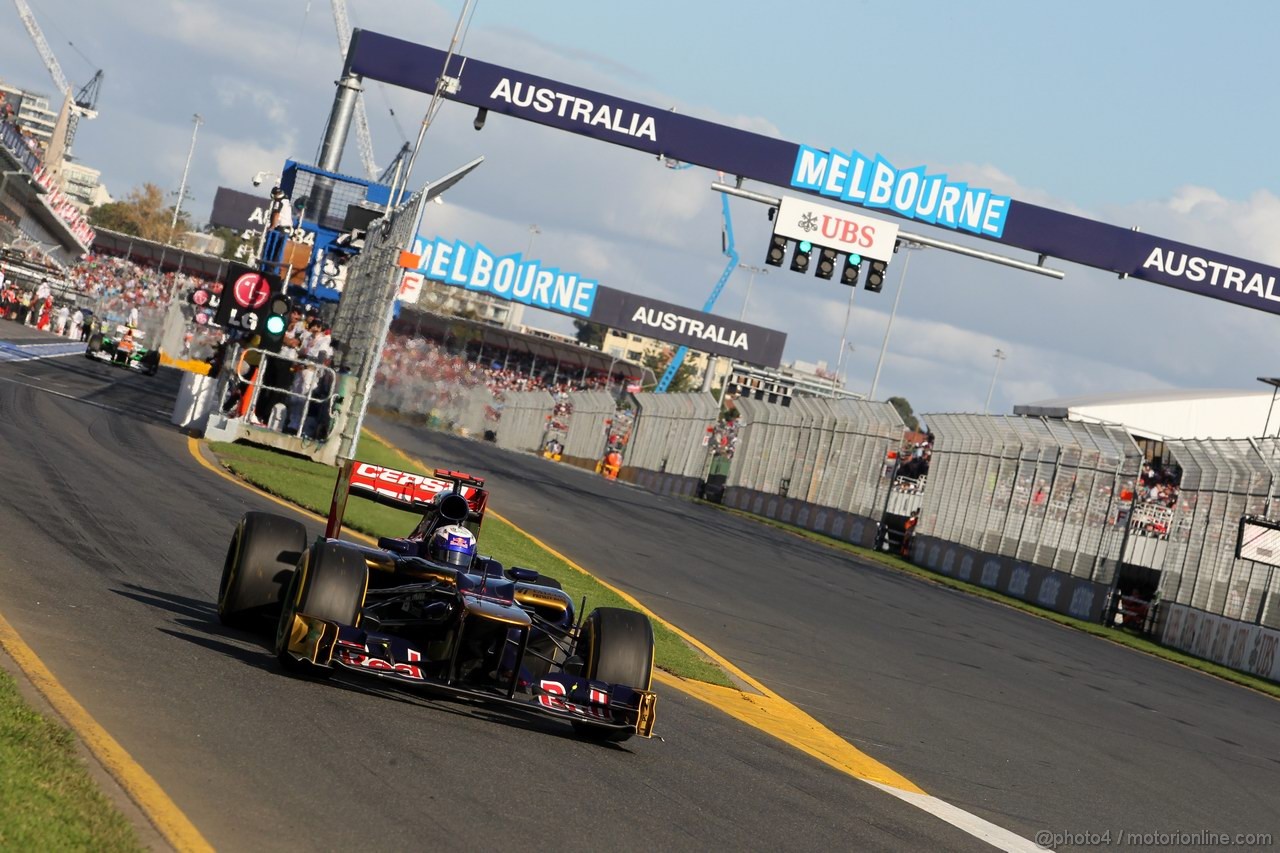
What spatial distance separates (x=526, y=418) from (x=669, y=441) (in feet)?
50.7

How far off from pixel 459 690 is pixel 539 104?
2151cm

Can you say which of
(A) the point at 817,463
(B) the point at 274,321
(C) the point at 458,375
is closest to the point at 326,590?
(B) the point at 274,321

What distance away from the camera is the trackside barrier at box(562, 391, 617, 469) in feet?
220

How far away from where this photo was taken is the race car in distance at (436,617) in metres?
7.02

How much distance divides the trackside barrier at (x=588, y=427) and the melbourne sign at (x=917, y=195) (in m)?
38.4

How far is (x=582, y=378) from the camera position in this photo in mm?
96875

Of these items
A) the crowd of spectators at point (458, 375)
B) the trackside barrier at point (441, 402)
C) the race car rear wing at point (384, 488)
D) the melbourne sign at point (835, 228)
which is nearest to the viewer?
the race car rear wing at point (384, 488)

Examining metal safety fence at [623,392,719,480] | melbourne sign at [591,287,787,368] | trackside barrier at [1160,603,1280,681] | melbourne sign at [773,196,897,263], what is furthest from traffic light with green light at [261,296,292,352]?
melbourne sign at [591,287,787,368]

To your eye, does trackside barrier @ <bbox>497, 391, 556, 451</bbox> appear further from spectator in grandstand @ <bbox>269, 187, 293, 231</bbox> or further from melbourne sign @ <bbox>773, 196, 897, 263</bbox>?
spectator in grandstand @ <bbox>269, 187, 293, 231</bbox>

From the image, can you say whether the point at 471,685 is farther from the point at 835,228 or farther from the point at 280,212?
the point at 835,228

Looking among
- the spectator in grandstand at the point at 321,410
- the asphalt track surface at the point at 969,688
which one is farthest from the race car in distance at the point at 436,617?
the spectator in grandstand at the point at 321,410

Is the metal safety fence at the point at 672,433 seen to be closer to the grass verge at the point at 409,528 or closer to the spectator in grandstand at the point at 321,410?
the spectator in grandstand at the point at 321,410

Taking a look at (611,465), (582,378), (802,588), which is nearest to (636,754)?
(802,588)

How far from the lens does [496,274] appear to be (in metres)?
73.8
